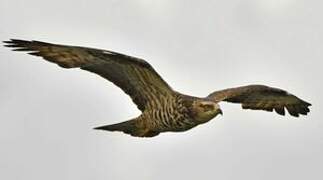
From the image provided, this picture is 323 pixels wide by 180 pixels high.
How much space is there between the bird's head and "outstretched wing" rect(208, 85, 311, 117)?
4.60 ft

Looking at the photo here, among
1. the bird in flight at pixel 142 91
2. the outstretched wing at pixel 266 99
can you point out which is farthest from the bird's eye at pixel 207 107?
the outstretched wing at pixel 266 99

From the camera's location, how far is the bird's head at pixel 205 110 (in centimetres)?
1770

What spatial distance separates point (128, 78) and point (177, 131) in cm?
135

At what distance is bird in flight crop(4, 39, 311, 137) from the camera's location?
1730cm

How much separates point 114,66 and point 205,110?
1.86 meters

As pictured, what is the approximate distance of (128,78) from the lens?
1842 centimetres

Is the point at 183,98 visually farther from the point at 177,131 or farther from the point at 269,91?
the point at 269,91

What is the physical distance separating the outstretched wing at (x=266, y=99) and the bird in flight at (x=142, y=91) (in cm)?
7

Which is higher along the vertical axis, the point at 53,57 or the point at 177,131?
the point at 53,57

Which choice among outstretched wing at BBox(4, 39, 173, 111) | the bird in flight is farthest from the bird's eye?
outstretched wing at BBox(4, 39, 173, 111)

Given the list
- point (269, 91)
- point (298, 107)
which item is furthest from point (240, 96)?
point (298, 107)

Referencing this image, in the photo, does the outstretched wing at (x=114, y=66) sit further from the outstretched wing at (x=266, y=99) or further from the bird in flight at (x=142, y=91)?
the outstretched wing at (x=266, y=99)

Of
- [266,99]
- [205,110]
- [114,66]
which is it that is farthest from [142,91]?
[266,99]

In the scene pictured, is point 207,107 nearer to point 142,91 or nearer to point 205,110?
point 205,110
